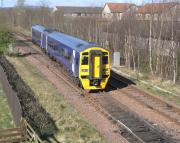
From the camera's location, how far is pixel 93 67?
23.3 meters

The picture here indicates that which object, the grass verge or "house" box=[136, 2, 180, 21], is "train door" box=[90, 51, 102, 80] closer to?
the grass verge

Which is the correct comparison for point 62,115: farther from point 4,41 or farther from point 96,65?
point 4,41

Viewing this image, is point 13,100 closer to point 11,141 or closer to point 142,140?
point 11,141

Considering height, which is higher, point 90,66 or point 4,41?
point 4,41

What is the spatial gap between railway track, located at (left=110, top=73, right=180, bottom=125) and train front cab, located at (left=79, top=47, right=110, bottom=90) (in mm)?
1862

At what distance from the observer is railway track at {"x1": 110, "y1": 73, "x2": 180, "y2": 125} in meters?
19.1

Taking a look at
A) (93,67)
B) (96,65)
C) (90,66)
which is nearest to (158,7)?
(96,65)

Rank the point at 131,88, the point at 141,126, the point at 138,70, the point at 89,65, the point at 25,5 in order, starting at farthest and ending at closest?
the point at 25,5 < the point at 138,70 < the point at 131,88 < the point at 89,65 < the point at 141,126

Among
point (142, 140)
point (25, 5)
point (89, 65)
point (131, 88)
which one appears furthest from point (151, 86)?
point (25, 5)

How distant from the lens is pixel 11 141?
48.1ft

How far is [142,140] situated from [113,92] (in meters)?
9.36

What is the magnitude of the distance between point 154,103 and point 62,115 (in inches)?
223

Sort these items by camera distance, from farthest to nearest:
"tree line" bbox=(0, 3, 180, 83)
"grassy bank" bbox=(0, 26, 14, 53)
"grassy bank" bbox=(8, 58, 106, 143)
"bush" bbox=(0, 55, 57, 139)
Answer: "grassy bank" bbox=(0, 26, 14, 53) → "tree line" bbox=(0, 3, 180, 83) → "bush" bbox=(0, 55, 57, 139) → "grassy bank" bbox=(8, 58, 106, 143)

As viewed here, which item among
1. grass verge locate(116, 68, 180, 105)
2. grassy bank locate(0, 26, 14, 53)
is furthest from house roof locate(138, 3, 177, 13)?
grassy bank locate(0, 26, 14, 53)
